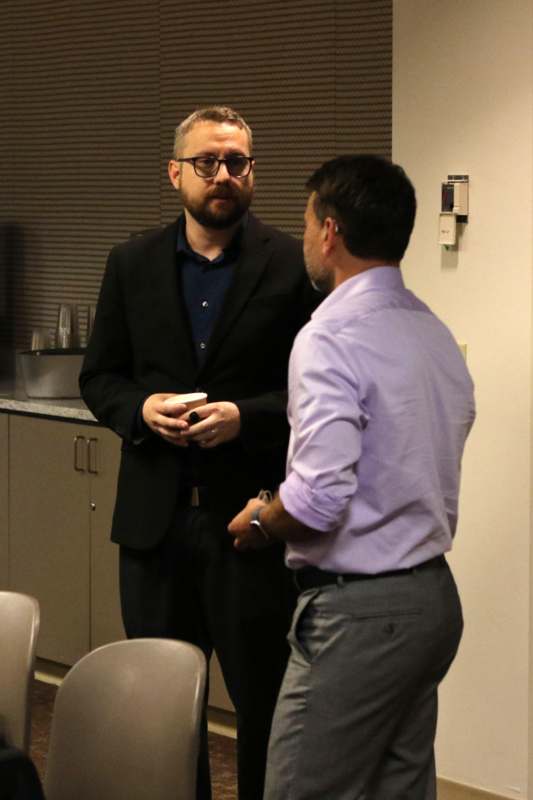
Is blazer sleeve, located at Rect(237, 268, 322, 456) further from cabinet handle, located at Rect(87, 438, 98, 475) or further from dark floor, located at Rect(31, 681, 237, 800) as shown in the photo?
cabinet handle, located at Rect(87, 438, 98, 475)

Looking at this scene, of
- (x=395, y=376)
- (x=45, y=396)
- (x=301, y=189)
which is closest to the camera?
(x=395, y=376)

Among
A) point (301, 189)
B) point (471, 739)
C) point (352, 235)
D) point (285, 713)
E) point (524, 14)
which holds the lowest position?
point (471, 739)

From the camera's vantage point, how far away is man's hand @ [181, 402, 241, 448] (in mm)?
2809

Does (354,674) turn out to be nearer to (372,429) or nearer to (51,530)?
(372,429)

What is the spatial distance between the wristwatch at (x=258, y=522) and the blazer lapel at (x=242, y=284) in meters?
0.61

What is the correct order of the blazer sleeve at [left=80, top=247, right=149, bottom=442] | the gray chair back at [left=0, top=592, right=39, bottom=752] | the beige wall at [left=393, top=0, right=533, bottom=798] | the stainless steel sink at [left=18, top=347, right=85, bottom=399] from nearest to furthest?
the gray chair back at [left=0, top=592, right=39, bottom=752] < the blazer sleeve at [left=80, top=247, right=149, bottom=442] < the beige wall at [left=393, top=0, right=533, bottom=798] < the stainless steel sink at [left=18, top=347, right=85, bottom=399]

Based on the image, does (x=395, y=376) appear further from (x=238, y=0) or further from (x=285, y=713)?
(x=238, y=0)

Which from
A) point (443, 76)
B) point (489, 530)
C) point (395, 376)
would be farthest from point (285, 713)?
point (443, 76)

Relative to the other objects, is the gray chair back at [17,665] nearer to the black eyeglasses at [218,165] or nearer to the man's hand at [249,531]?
the man's hand at [249,531]

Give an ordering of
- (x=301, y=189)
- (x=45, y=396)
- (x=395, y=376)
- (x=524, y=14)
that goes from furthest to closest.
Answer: (x=45, y=396)
(x=301, y=189)
(x=524, y=14)
(x=395, y=376)

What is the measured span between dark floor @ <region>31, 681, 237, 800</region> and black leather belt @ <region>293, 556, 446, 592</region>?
158cm

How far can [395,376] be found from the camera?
7.41ft

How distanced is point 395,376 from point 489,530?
1.48m

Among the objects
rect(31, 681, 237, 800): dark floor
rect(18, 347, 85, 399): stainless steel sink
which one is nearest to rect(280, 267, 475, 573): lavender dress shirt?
rect(31, 681, 237, 800): dark floor
